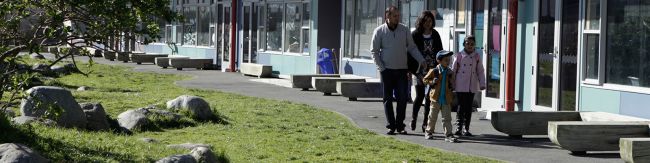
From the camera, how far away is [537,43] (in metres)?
17.8

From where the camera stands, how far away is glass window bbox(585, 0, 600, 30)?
16.0 metres

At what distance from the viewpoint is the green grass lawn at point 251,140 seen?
33.8ft

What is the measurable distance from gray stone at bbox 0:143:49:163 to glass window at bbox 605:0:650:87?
29.2 ft

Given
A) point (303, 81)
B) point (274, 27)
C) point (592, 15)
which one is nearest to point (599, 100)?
point (592, 15)

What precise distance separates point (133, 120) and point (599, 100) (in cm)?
641

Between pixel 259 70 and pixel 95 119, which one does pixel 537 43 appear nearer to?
pixel 95 119

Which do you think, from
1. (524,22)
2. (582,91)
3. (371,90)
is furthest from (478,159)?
(371,90)

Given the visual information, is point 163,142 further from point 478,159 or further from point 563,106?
point 563,106

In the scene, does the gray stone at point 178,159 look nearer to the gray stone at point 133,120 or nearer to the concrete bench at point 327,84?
the gray stone at point 133,120

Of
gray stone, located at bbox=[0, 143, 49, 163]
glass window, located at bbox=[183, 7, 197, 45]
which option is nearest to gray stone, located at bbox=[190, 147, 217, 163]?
gray stone, located at bbox=[0, 143, 49, 163]

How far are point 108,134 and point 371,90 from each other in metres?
9.67

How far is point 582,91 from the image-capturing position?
54.1 ft

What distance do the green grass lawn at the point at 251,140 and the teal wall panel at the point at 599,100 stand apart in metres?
3.40

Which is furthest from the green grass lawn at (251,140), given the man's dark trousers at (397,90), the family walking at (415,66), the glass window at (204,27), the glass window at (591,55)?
the glass window at (204,27)
